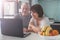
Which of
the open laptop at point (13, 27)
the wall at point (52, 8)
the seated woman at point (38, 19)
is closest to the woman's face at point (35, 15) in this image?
the seated woman at point (38, 19)

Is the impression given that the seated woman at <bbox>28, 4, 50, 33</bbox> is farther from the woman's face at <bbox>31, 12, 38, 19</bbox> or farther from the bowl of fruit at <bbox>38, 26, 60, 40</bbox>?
the bowl of fruit at <bbox>38, 26, 60, 40</bbox>

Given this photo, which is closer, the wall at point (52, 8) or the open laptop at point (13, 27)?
the open laptop at point (13, 27)

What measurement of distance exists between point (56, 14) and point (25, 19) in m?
1.09

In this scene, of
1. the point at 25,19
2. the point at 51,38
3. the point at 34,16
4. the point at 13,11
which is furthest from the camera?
the point at 13,11

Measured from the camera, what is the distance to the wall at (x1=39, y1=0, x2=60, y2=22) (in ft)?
12.0

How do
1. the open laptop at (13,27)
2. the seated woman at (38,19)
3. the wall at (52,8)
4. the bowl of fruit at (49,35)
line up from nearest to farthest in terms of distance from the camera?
1. the bowl of fruit at (49,35)
2. the open laptop at (13,27)
3. the seated woman at (38,19)
4. the wall at (52,8)

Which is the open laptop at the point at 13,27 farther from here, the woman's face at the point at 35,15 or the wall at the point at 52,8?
the wall at the point at 52,8

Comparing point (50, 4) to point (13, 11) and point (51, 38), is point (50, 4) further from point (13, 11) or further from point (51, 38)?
point (51, 38)

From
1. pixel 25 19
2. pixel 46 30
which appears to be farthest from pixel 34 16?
→ pixel 46 30

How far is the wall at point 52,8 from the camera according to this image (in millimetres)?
3669

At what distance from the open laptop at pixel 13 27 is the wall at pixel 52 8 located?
1948 millimetres

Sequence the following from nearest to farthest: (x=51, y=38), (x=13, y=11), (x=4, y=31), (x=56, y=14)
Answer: (x=51, y=38)
(x=4, y=31)
(x=56, y=14)
(x=13, y=11)

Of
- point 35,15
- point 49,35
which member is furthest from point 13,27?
point 35,15

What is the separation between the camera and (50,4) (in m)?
3.73
